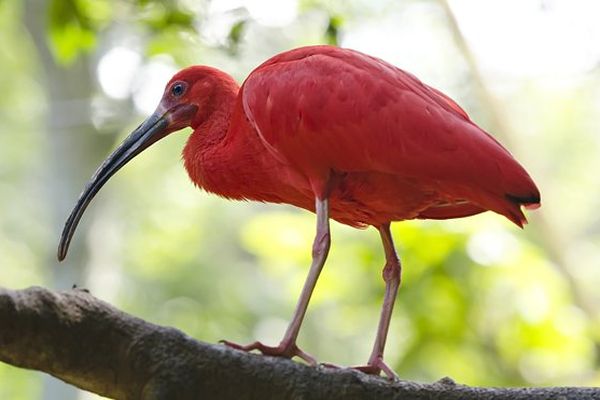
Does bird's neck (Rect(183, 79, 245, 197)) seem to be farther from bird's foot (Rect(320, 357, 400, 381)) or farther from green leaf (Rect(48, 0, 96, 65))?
bird's foot (Rect(320, 357, 400, 381))

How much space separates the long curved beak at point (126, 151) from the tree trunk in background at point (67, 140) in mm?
5405

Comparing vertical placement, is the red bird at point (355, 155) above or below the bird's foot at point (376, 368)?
above

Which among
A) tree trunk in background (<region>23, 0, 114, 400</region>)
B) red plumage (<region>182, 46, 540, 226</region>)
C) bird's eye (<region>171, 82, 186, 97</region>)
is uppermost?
tree trunk in background (<region>23, 0, 114, 400</region>)

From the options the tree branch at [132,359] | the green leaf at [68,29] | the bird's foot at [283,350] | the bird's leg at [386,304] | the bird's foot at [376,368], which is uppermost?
the green leaf at [68,29]

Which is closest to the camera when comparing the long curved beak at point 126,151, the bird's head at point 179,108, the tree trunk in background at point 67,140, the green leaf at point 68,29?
the green leaf at point 68,29

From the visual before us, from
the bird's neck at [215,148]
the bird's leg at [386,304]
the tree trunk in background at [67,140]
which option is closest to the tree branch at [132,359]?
the bird's leg at [386,304]

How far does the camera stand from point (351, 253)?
7.20m

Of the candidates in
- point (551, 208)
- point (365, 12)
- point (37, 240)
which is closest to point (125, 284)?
point (37, 240)

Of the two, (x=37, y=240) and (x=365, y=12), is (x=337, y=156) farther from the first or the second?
(x=37, y=240)

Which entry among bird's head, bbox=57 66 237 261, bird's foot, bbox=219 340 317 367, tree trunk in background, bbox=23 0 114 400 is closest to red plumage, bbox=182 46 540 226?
bird's head, bbox=57 66 237 261

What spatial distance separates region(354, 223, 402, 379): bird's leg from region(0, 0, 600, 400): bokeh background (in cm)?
90

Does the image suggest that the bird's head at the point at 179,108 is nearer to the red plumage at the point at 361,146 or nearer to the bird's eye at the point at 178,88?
the bird's eye at the point at 178,88

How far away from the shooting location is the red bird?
12.9ft

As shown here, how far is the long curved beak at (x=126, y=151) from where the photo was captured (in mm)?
4766
